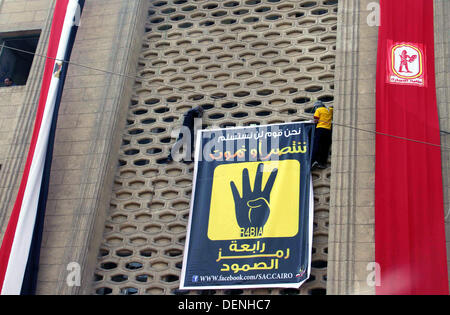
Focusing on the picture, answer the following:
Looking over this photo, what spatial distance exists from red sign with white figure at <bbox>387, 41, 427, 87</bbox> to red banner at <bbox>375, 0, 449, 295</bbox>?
1cm

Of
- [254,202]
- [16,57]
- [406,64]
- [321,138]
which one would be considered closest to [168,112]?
[254,202]

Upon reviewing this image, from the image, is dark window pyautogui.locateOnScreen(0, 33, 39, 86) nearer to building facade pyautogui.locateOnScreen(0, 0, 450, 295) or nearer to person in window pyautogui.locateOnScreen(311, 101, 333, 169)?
building facade pyautogui.locateOnScreen(0, 0, 450, 295)

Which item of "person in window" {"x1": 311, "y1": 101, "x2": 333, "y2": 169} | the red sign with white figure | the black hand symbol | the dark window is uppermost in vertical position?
the dark window

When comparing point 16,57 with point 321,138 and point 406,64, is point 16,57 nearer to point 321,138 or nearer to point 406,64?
point 321,138

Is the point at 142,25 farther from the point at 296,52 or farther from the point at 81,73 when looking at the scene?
the point at 296,52

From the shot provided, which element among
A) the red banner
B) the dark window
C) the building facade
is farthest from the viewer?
the dark window

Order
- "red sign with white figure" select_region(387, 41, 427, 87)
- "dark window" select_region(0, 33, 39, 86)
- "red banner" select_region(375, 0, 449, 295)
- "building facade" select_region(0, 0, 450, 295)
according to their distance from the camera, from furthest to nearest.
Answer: "dark window" select_region(0, 33, 39, 86) < "red sign with white figure" select_region(387, 41, 427, 87) < "building facade" select_region(0, 0, 450, 295) < "red banner" select_region(375, 0, 449, 295)

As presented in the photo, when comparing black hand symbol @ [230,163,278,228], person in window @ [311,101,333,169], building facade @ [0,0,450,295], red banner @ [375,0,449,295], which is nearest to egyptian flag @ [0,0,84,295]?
building facade @ [0,0,450,295]

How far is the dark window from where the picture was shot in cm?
1828

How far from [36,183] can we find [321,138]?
5888 mm

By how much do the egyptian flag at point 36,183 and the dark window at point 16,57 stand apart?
1.95 meters

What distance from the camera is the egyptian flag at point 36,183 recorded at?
1412cm

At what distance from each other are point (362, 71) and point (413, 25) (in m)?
1.47

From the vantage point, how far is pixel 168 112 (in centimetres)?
1656
